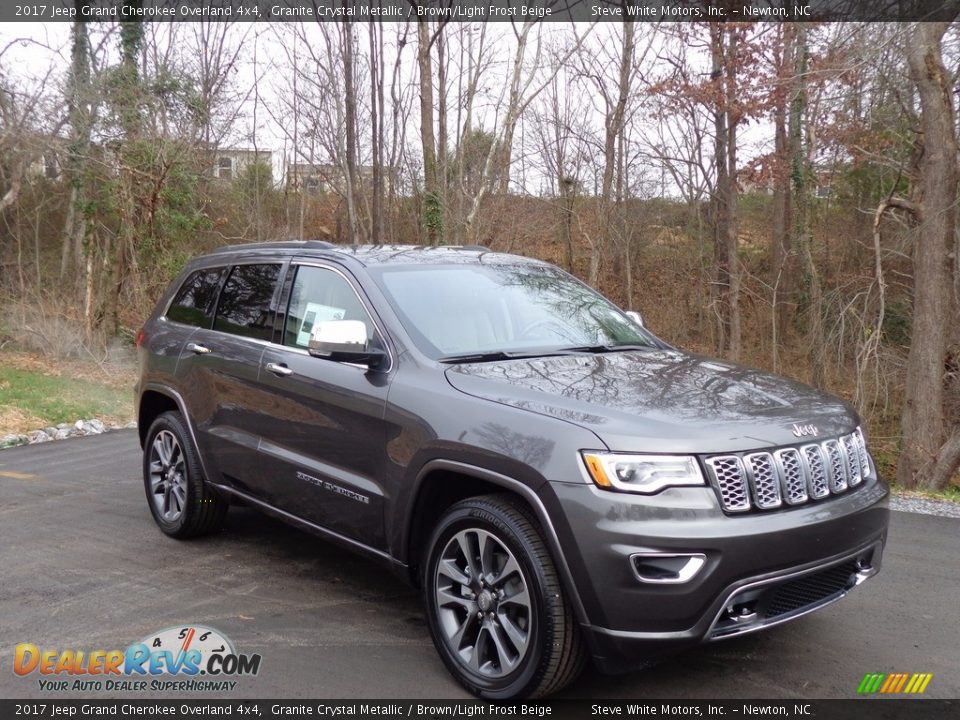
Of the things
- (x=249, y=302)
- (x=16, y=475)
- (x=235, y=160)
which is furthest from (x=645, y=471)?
(x=235, y=160)

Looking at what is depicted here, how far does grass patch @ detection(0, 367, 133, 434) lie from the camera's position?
1120 cm

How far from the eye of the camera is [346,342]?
4.12 metres

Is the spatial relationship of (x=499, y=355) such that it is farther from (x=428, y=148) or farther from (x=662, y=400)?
(x=428, y=148)

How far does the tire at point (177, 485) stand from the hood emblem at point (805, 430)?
369cm

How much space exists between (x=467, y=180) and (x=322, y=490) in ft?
53.9

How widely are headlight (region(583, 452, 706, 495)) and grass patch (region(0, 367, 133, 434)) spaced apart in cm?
965

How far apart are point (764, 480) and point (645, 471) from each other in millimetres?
481

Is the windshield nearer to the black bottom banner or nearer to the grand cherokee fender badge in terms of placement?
the grand cherokee fender badge

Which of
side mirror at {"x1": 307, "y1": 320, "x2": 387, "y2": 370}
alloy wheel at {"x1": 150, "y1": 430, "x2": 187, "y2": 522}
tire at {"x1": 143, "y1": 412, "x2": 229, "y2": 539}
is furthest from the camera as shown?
alloy wheel at {"x1": 150, "y1": 430, "x2": 187, "y2": 522}

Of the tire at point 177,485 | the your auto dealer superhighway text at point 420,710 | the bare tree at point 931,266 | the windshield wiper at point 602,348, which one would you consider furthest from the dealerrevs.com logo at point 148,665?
the bare tree at point 931,266

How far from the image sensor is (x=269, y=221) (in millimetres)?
29500

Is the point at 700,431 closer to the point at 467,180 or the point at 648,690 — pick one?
the point at 648,690

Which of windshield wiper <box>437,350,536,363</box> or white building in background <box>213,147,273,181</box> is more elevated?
white building in background <box>213,147,273,181</box>

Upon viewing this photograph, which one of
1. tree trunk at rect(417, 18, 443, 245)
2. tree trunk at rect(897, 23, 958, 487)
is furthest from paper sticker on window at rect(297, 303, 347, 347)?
tree trunk at rect(417, 18, 443, 245)
